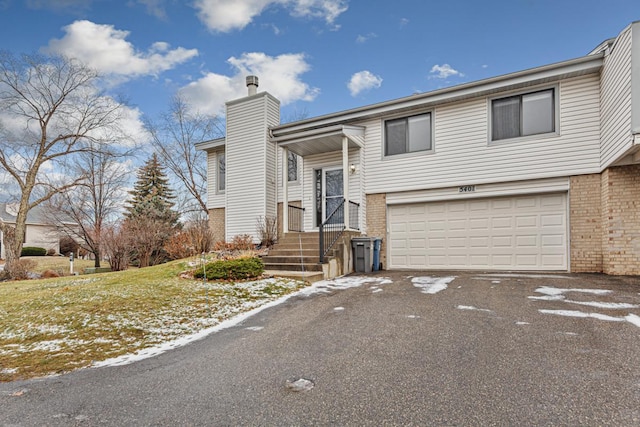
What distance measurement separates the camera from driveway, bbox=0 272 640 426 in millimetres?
2443

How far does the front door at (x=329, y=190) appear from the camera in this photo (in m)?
11.6

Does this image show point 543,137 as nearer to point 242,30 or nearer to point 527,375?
point 527,375

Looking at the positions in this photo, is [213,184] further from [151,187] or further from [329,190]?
[151,187]

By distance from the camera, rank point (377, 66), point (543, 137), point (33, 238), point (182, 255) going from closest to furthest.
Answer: point (543, 137) < point (182, 255) < point (377, 66) < point (33, 238)

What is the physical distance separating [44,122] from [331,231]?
60.8 feet

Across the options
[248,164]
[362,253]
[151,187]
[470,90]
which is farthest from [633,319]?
[151,187]

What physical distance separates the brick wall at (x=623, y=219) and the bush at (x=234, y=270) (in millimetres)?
7886

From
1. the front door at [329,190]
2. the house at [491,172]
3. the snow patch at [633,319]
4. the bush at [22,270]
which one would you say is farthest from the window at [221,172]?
the snow patch at [633,319]

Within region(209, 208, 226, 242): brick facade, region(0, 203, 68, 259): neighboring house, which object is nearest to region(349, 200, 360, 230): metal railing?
region(209, 208, 226, 242): brick facade

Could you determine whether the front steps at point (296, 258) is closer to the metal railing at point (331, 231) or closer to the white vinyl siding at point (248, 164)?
the metal railing at point (331, 231)

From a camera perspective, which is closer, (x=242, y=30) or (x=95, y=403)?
(x=95, y=403)

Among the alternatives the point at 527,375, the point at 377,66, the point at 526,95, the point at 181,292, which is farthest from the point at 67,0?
the point at 527,375

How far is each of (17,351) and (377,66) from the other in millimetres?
16092

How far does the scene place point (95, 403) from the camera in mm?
2785
